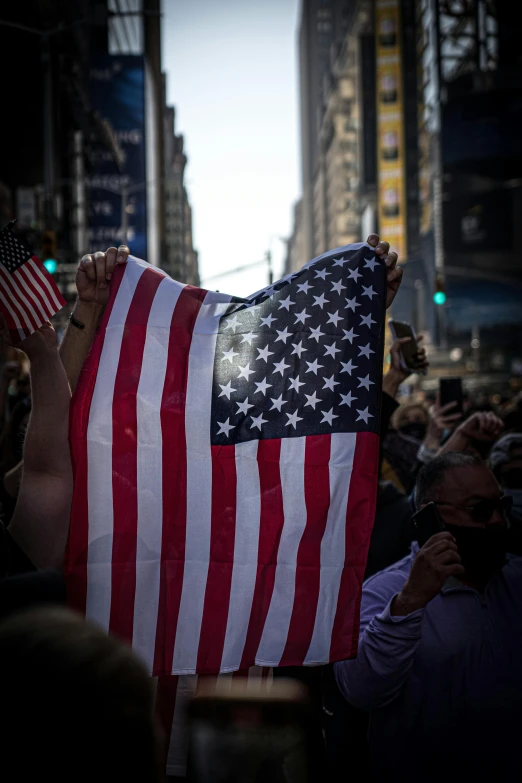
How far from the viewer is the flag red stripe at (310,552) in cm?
325

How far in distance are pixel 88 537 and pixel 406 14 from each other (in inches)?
3936

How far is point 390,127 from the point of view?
94.2m

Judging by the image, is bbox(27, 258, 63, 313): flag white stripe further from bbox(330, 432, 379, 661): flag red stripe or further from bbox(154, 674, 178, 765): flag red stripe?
bbox(154, 674, 178, 765): flag red stripe

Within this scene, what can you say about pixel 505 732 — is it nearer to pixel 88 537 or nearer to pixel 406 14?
pixel 88 537

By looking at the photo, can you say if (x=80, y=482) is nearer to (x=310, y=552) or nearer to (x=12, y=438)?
(x=310, y=552)

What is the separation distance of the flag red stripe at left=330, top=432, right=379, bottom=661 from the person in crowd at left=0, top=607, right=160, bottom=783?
6.55 feet

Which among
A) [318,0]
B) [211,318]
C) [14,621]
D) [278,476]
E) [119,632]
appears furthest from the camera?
[318,0]

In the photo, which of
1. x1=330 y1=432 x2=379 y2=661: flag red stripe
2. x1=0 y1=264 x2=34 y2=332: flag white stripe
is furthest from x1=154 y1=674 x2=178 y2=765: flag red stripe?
x1=0 y1=264 x2=34 y2=332: flag white stripe

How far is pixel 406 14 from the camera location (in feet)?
306

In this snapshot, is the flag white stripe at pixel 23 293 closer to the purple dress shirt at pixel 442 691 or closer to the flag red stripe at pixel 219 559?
the flag red stripe at pixel 219 559

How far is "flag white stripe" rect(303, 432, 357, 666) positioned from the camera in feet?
10.6

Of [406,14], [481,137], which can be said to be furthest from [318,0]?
[481,137]

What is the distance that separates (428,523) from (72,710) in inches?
92.5

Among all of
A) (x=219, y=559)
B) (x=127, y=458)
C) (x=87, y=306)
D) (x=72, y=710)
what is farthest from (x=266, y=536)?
(x=72, y=710)
